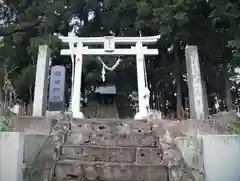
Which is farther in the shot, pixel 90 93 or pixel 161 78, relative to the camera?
pixel 90 93

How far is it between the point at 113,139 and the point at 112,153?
2.65 ft

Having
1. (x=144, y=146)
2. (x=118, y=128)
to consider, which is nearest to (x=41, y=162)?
(x=144, y=146)

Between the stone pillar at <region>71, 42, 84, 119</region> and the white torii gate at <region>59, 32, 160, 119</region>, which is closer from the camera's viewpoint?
the stone pillar at <region>71, 42, 84, 119</region>

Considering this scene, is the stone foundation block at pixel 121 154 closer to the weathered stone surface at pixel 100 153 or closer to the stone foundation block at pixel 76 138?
the weathered stone surface at pixel 100 153

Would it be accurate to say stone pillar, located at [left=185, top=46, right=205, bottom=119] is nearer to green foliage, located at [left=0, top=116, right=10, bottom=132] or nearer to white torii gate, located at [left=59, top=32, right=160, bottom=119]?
white torii gate, located at [left=59, top=32, right=160, bottom=119]

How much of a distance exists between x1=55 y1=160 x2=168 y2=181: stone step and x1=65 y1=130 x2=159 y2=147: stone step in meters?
1.15

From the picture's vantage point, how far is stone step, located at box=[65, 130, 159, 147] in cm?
714

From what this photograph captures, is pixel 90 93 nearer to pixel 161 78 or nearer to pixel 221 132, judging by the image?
pixel 161 78

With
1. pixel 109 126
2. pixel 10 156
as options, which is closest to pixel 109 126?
pixel 109 126

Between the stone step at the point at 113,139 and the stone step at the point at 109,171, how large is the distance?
1.15 m

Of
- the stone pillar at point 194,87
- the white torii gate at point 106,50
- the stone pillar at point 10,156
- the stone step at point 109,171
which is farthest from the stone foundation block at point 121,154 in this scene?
the white torii gate at point 106,50

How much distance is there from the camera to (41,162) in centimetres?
562

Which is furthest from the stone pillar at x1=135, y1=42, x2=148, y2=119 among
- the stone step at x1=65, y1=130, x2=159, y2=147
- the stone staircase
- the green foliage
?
the green foliage

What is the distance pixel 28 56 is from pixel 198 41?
30.5 ft
